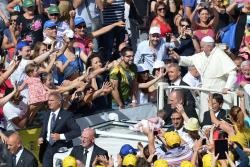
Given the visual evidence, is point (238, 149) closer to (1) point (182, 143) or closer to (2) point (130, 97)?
(1) point (182, 143)

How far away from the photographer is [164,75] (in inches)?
792

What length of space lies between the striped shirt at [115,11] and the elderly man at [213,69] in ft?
10.3

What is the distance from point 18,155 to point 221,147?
12.1 feet

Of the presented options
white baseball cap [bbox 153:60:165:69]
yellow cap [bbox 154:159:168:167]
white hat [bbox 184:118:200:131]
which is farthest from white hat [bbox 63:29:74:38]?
yellow cap [bbox 154:159:168:167]

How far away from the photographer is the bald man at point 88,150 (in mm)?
17375

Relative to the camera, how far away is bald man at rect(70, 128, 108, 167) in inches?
684

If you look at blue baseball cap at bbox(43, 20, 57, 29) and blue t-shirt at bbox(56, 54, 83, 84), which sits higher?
blue baseball cap at bbox(43, 20, 57, 29)

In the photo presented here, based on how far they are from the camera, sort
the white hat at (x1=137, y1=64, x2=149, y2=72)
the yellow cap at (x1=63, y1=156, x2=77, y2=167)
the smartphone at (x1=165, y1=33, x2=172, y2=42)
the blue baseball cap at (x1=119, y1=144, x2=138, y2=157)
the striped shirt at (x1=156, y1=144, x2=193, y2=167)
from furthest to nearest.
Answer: the smartphone at (x1=165, y1=33, x2=172, y2=42)
the white hat at (x1=137, y1=64, x2=149, y2=72)
the blue baseball cap at (x1=119, y1=144, x2=138, y2=157)
the yellow cap at (x1=63, y1=156, x2=77, y2=167)
the striped shirt at (x1=156, y1=144, x2=193, y2=167)

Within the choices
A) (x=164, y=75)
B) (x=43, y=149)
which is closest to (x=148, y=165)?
(x=43, y=149)

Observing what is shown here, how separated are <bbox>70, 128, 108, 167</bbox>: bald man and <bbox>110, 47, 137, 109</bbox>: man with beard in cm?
248

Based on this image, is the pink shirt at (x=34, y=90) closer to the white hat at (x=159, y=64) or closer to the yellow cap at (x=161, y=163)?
the white hat at (x=159, y=64)

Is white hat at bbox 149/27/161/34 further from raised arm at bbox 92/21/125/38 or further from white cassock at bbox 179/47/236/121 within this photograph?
white cassock at bbox 179/47/236/121

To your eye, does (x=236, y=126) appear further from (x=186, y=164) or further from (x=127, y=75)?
(x=127, y=75)

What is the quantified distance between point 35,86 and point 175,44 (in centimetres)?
331
